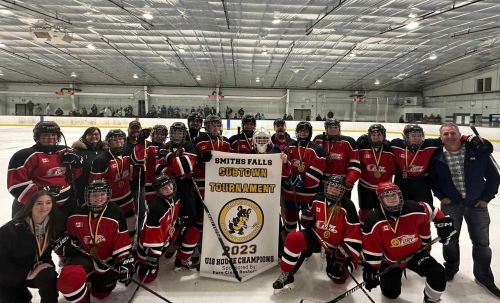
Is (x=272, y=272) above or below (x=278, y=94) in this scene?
below

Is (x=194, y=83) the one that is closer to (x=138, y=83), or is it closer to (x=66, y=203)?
(x=138, y=83)

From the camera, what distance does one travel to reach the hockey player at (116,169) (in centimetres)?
280

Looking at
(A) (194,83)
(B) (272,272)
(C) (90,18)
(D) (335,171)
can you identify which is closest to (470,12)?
(D) (335,171)

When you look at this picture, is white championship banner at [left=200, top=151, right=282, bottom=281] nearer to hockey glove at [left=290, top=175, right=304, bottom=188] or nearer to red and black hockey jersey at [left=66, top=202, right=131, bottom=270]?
hockey glove at [left=290, top=175, right=304, bottom=188]

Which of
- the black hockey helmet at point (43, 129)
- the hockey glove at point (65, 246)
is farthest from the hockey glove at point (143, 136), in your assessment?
the hockey glove at point (65, 246)

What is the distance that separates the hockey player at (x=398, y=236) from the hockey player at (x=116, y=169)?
7.20ft

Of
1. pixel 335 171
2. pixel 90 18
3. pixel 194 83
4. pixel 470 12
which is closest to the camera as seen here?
pixel 335 171

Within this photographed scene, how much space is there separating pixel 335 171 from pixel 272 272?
1197mm

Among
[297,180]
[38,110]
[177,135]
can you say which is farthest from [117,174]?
[38,110]

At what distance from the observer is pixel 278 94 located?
21594 millimetres

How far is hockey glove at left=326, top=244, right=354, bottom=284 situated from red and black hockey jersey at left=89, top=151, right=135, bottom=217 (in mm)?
1958

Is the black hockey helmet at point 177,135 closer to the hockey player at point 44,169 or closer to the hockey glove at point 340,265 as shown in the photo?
the hockey player at point 44,169

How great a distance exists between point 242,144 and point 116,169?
1.25 metres

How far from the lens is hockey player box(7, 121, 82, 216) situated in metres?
2.34
